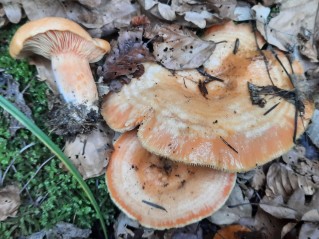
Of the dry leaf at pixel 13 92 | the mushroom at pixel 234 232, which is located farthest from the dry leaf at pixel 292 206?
the dry leaf at pixel 13 92

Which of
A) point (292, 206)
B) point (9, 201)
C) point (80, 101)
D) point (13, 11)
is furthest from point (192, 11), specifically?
point (9, 201)

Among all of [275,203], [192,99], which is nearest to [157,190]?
[192,99]

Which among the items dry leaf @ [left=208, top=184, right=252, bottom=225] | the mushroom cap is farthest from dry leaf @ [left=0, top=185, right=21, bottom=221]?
dry leaf @ [left=208, top=184, right=252, bottom=225]

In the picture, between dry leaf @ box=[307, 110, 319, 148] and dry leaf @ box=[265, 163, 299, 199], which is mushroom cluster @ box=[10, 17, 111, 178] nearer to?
dry leaf @ box=[265, 163, 299, 199]

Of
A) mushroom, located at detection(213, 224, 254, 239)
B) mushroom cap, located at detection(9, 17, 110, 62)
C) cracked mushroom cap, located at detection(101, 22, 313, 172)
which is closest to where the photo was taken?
mushroom cap, located at detection(9, 17, 110, 62)

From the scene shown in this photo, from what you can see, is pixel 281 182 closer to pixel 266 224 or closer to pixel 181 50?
pixel 266 224

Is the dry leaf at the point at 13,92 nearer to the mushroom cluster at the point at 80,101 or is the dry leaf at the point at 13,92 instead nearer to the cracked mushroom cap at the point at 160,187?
the mushroom cluster at the point at 80,101
